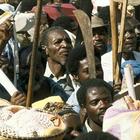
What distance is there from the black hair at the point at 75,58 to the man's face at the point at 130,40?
2.59 feet

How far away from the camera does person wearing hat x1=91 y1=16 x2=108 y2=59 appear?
654 centimetres

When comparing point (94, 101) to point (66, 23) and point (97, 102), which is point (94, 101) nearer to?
point (97, 102)

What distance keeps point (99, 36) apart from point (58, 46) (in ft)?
2.11

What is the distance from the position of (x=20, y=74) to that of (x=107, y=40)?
160cm

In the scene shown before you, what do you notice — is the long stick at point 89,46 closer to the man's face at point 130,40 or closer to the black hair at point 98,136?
the man's face at point 130,40

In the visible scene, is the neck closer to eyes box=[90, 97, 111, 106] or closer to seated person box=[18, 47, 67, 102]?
seated person box=[18, 47, 67, 102]

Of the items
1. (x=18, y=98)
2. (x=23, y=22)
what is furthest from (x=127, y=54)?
(x=18, y=98)

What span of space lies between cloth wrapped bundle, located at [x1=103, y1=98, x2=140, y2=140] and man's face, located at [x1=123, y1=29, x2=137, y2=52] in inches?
123

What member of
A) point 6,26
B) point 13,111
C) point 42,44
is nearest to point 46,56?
point 42,44

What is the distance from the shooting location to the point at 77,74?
5.64 m

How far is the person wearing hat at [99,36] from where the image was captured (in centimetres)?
654

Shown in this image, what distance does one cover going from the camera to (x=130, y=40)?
6508mm

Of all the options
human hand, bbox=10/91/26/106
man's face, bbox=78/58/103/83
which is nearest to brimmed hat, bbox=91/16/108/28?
man's face, bbox=78/58/103/83

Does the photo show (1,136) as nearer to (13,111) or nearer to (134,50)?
(13,111)
